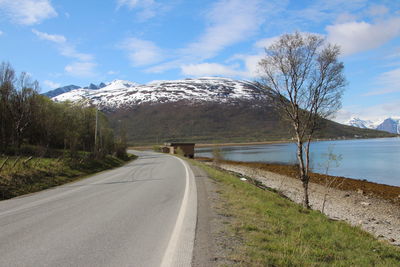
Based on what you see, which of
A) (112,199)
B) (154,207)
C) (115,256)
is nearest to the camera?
(115,256)

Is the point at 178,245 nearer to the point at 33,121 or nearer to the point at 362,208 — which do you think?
the point at 362,208

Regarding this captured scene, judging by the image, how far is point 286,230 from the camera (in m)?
7.66

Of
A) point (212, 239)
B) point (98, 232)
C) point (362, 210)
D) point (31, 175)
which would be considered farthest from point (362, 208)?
point (31, 175)

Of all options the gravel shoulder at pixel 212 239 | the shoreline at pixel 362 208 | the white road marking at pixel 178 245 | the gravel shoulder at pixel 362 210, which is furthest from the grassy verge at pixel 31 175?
the gravel shoulder at pixel 362 210

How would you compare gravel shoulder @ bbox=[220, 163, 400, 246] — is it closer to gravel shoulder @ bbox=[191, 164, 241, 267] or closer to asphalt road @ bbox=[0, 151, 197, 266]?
gravel shoulder @ bbox=[191, 164, 241, 267]

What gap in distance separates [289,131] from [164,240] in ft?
52.1

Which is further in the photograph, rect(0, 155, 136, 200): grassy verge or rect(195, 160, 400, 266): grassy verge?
rect(0, 155, 136, 200): grassy verge

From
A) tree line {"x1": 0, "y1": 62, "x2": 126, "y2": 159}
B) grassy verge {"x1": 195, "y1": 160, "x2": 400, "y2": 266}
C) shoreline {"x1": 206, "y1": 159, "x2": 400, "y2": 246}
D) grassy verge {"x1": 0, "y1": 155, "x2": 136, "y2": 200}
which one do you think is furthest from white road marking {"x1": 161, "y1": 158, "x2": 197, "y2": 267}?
tree line {"x1": 0, "y1": 62, "x2": 126, "y2": 159}

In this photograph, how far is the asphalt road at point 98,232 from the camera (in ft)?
16.7

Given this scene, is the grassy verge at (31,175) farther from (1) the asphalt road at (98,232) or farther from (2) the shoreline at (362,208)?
(2) the shoreline at (362,208)

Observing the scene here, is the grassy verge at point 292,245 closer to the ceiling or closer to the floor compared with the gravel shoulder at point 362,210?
closer to the ceiling

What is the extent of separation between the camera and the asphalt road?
510 centimetres

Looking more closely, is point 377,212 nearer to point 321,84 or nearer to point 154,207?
point 321,84

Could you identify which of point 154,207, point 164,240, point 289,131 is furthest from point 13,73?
point 164,240
